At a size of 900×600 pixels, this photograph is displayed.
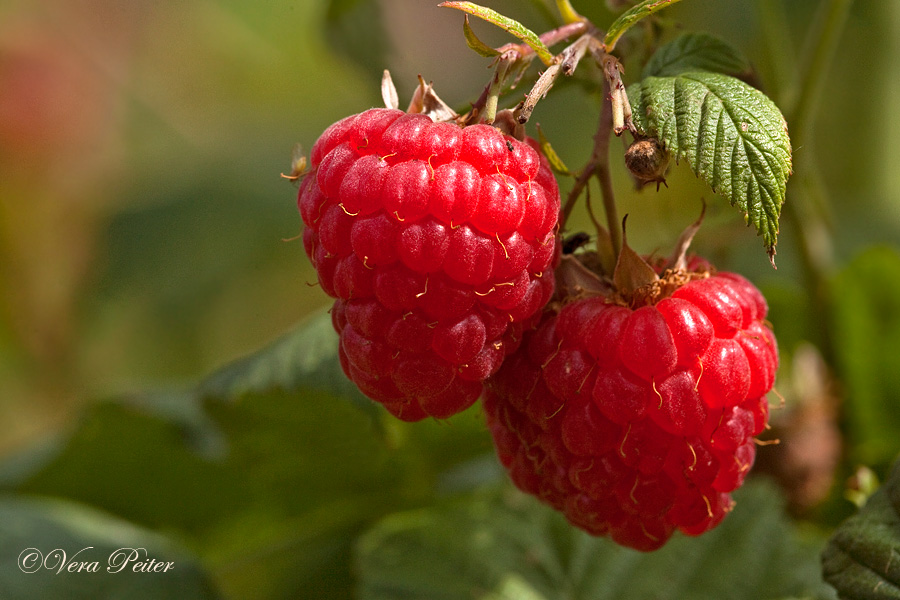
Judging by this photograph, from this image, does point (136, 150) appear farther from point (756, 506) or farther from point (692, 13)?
point (756, 506)

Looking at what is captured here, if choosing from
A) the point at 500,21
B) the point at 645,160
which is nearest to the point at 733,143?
the point at 645,160

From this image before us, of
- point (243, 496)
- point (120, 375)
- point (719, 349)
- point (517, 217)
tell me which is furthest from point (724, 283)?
point (120, 375)

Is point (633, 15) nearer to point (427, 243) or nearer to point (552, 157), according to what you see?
point (552, 157)

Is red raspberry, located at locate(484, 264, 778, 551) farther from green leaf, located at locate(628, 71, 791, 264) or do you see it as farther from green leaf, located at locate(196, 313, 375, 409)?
green leaf, located at locate(196, 313, 375, 409)

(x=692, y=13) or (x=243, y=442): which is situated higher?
(x=692, y=13)

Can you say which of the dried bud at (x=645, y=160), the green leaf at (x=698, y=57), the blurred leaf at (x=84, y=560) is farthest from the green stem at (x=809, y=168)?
the blurred leaf at (x=84, y=560)
